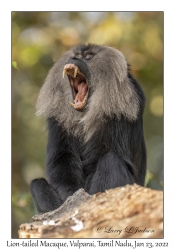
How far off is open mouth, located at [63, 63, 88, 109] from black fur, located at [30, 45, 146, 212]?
373mm

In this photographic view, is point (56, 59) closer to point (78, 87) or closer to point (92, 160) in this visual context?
point (78, 87)

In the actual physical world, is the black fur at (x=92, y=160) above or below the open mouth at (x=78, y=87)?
below

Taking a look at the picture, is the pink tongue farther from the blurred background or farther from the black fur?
the blurred background

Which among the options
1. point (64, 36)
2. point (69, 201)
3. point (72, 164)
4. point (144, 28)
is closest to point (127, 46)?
point (144, 28)

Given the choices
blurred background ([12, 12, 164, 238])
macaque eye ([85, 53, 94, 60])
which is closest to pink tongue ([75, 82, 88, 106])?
macaque eye ([85, 53, 94, 60])

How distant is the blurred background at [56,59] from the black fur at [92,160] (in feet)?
3.77

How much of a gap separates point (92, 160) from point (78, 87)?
94cm

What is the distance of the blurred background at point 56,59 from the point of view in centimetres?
822

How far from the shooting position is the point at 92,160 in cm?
610

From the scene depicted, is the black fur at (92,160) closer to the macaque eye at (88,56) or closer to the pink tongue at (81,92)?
the pink tongue at (81,92)

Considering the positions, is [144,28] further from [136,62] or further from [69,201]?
[69,201]

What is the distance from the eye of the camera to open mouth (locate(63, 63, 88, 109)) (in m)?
6.26

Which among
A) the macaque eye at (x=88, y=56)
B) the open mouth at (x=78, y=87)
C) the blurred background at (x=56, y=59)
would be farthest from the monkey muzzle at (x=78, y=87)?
the blurred background at (x=56, y=59)

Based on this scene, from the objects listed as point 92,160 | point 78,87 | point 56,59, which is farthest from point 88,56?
point 56,59
